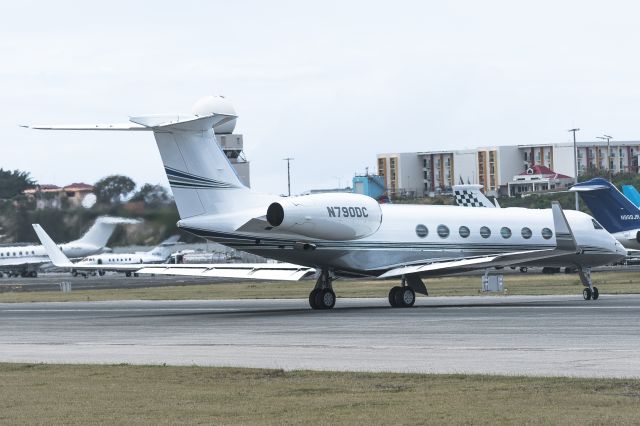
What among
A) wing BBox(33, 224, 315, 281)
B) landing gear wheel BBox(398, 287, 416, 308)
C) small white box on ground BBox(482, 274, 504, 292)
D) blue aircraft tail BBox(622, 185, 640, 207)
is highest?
blue aircraft tail BBox(622, 185, 640, 207)

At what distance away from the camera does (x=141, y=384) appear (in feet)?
58.0

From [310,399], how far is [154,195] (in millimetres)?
26130

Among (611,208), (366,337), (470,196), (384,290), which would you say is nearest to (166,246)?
(384,290)

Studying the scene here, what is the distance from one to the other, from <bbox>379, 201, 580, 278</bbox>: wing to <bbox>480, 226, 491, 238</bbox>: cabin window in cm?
210

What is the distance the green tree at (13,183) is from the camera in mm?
67938

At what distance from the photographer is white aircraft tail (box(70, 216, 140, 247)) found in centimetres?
4122

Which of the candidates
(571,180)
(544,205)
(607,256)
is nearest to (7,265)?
(544,205)

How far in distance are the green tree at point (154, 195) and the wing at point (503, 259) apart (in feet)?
26.7

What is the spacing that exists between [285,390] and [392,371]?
8.33ft

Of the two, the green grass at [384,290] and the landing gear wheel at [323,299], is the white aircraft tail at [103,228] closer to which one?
the landing gear wheel at [323,299]

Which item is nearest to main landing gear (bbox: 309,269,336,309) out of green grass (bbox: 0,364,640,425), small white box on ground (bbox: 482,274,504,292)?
small white box on ground (bbox: 482,274,504,292)

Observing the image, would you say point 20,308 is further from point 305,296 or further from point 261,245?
point 261,245

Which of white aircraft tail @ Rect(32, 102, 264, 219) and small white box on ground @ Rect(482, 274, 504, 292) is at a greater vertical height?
white aircraft tail @ Rect(32, 102, 264, 219)

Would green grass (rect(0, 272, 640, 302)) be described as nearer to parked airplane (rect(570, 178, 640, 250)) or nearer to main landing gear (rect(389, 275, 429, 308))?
parked airplane (rect(570, 178, 640, 250))
